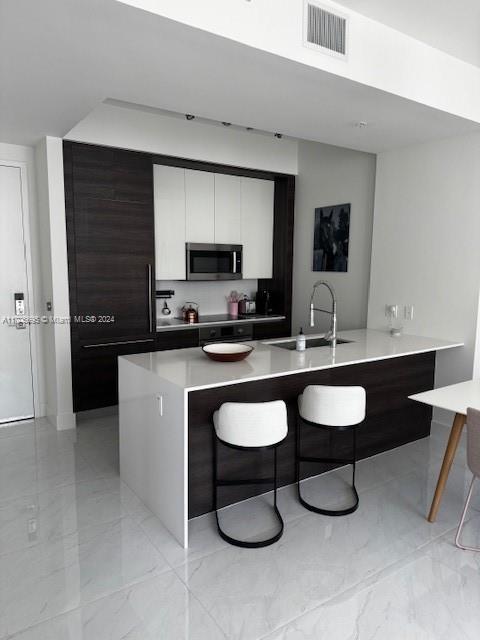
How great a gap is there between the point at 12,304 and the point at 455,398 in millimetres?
3723

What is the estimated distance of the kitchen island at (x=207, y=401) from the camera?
8.39 ft

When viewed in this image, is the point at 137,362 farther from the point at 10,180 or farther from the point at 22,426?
the point at 10,180

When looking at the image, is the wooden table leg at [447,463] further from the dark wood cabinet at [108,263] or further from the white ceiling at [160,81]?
the dark wood cabinet at [108,263]

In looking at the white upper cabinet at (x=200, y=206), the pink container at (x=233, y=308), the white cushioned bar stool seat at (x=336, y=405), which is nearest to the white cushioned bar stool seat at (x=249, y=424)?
the white cushioned bar stool seat at (x=336, y=405)

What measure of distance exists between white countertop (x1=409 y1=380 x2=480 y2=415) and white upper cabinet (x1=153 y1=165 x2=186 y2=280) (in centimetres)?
293

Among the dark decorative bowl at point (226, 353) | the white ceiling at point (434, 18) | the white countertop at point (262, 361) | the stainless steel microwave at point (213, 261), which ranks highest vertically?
the white ceiling at point (434, 18)

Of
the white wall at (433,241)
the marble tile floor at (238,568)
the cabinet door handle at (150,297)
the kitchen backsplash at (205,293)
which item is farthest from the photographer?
the kitchen backsplash at (205,293)

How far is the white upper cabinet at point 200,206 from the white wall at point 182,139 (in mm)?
224

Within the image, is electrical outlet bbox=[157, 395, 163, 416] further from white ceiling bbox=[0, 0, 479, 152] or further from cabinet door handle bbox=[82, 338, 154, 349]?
cabinet door handle bbox=[82, 338, 154, 349]

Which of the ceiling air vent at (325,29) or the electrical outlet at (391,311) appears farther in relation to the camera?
the electrical outlet at (391,311)

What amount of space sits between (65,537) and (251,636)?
123 centimetres

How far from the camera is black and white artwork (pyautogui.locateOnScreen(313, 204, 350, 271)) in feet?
16.6

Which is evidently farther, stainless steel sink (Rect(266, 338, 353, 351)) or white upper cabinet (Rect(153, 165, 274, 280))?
white upper cabinet (Rect(153, 165, 274, 280))

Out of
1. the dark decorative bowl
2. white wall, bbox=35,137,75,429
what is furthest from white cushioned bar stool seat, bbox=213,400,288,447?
white wall, bbox=35,137,75,429
